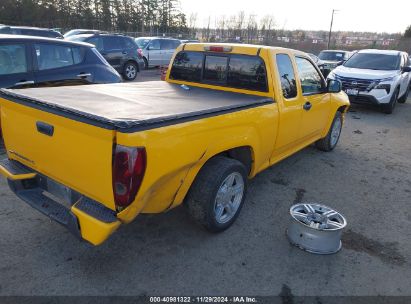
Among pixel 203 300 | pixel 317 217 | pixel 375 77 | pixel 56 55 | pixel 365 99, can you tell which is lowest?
pixel 203 300

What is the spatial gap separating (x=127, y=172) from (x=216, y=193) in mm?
1098

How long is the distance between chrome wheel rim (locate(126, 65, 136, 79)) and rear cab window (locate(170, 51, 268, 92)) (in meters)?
9.55

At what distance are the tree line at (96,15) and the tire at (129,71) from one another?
90.6 feet

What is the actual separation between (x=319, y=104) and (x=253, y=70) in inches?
58.7

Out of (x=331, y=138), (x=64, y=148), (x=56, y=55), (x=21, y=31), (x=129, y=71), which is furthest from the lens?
(x=129, y=71)

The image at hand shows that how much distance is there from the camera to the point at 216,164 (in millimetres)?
3238

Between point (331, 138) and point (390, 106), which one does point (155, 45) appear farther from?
point (331, 138)

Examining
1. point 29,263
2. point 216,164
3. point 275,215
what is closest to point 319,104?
point 275,215

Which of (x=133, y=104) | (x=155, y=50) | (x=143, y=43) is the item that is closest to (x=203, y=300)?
(x=133, y=104)

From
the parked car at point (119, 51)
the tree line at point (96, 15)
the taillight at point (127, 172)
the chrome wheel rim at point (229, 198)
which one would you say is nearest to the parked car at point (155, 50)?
the parked car at point (119, 51)

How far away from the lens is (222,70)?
4395 mm

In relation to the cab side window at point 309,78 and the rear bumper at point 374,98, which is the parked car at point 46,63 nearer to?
the cab side window at point 309,78

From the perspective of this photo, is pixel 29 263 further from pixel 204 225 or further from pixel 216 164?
pixel 216 164

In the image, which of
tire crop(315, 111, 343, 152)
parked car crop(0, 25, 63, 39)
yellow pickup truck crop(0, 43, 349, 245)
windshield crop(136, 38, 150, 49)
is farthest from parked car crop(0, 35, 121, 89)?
windshield crop(136, 38, 150, 49)
